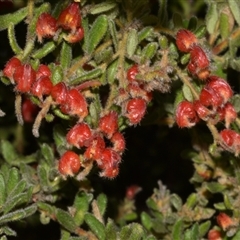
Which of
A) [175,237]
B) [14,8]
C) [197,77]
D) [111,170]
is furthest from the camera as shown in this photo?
[14,8]

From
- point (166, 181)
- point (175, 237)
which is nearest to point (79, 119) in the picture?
point (175, 237)

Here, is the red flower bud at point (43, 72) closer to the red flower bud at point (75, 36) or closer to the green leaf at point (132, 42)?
the red flower bud at point (75, 36)

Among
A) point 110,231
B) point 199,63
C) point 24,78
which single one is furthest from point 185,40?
point 110,231

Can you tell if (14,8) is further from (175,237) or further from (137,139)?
(175,237)

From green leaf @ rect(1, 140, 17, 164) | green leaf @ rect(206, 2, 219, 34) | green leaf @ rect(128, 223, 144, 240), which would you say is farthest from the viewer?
green leaf @ rect(1, 140, 17, 164)

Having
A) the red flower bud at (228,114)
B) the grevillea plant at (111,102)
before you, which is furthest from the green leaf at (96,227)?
the red flower bud at (228,114)

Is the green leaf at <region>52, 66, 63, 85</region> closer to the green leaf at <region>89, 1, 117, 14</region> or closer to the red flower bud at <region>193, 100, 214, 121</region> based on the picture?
the green leaf at <region>89, 1, 117, 14</region>

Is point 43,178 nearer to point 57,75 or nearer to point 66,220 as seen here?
point 66,220

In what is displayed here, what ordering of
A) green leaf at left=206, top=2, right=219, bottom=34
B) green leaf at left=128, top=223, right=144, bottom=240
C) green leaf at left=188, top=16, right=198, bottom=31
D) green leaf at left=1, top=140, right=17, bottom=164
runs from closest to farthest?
green leaf at left=128, top=223, right=144, bottom=240
green leaf at left=188, top=16, right=198, bottom=31
green leaf at left=206, top=2, right=219, bottom=34
green leaf at left=1, top=140, right=17, bottom=164

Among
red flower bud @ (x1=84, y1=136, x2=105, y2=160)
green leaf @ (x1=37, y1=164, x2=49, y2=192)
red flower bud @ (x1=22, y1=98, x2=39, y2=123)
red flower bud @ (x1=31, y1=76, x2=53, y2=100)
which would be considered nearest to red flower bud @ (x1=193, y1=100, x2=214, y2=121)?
red flower bud @ (x1=84, y1=136, x2=105, y2=160)
